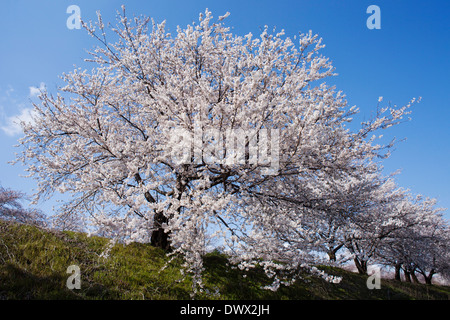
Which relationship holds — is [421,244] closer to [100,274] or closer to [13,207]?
[100,274]

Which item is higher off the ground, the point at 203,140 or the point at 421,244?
the point at 203,140

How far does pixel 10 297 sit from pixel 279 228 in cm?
608

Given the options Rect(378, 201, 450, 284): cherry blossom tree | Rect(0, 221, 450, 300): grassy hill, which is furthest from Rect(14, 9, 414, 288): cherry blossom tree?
Rect(378, 201, 450, 284): cherry blossom tree

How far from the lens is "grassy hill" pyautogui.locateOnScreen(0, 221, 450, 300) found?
15.6ft

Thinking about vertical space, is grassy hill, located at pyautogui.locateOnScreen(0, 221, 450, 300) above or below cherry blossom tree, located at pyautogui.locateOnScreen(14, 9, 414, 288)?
below

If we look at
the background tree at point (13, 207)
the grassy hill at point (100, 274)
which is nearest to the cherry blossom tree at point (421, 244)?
the grassy hill at point (100, 274)

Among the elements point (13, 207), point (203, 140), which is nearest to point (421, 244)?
point (203, 140)

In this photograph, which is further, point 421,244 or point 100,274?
point 421,244

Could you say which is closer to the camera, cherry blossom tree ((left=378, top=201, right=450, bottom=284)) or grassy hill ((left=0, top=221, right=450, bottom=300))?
grassy hill ((left=0, top=221, right=450, bottom=300))

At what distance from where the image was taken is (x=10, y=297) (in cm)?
418

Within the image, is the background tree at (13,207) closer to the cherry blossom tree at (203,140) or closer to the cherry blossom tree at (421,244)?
the cherry blossom tree at (203,140)

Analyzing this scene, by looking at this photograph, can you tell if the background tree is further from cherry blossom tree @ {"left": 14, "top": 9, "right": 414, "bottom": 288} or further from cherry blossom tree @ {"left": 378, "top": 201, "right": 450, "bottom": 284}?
cherry blossom tree @ {"left": 378, "top": 201, "right": 450, "bottom": 284}

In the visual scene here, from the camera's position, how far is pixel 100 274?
5.73 meters
